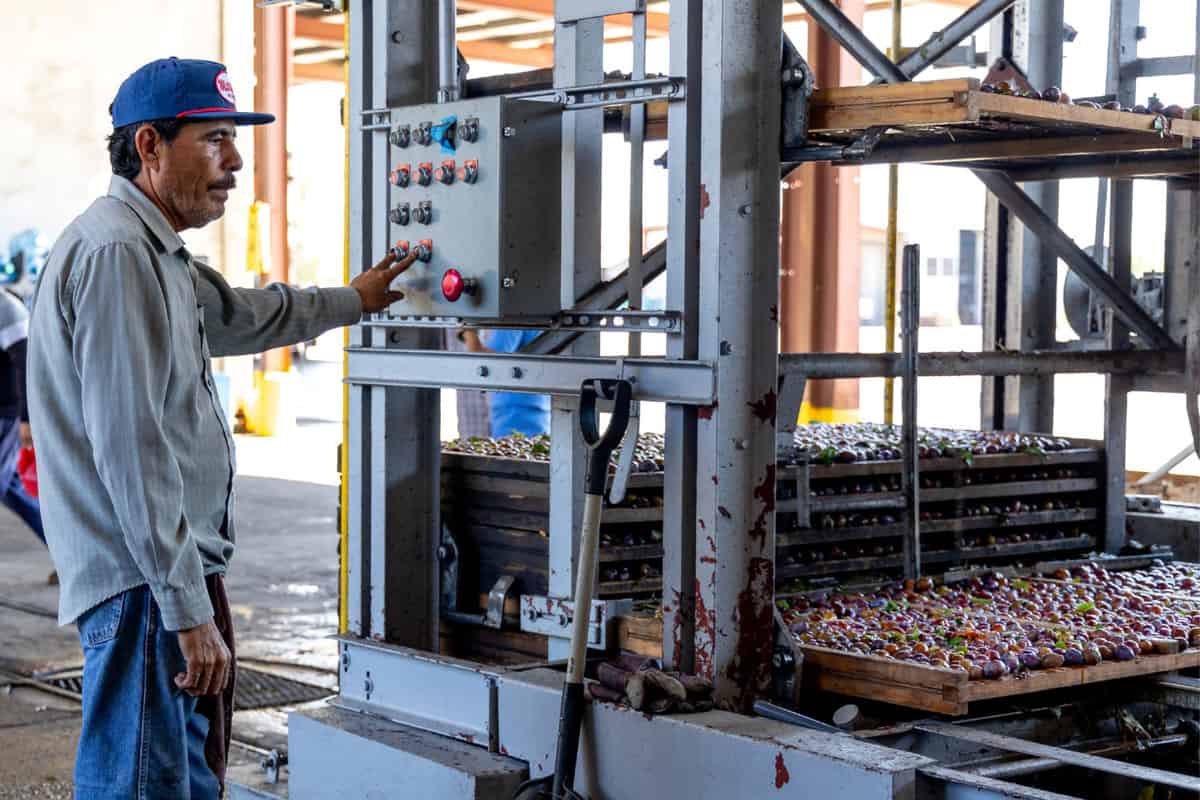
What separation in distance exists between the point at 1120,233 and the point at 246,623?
174 inches

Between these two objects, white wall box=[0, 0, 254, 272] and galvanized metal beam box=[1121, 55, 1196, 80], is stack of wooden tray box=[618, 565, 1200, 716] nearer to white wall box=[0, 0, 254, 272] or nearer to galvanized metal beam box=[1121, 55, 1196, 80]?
galvanized metal beam box=[1121, 55, 1196, 80]

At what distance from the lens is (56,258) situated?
115 inches

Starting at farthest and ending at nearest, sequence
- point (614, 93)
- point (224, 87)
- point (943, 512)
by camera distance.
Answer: point (943, 512)
point (614, 93)
point (224, 87)

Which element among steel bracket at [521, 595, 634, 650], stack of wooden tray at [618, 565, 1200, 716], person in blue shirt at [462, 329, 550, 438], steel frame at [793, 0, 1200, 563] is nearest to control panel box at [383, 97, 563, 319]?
steel bracket at [521, 595, 634, 650]

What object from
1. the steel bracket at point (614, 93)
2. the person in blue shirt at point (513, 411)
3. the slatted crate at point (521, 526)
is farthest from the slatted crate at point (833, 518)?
the person in blue shirt at point (513, 411)

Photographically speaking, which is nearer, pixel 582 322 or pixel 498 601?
pixel 582 322

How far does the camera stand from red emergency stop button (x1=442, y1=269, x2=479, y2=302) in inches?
142

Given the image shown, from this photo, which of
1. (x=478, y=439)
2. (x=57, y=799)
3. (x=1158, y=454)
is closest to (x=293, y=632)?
(x=57, y=799)

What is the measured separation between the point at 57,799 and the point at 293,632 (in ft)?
7.96

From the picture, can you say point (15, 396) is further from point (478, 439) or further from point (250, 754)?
point (478, 439)

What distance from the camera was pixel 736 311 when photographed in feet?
10.7

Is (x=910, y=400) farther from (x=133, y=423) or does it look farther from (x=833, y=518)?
(x=133, y=423)

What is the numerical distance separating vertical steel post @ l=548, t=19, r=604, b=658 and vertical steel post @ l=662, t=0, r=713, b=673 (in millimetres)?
326

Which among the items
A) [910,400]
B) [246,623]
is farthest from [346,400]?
[246,623]
